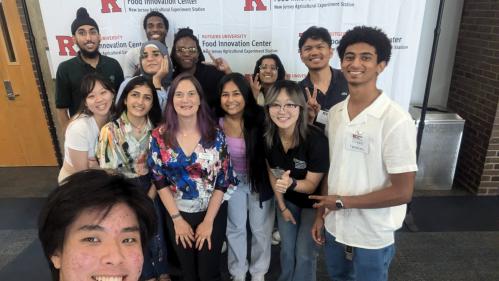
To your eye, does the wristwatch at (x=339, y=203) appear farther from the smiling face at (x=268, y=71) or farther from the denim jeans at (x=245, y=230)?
the smiling face at (x=268, y=71)

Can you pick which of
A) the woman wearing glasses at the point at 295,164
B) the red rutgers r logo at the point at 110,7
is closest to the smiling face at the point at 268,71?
the woman wearing glasses at the point at 295,164

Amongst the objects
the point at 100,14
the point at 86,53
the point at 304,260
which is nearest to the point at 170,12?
the point at 100,14

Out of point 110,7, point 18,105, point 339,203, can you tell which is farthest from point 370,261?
point 18,105

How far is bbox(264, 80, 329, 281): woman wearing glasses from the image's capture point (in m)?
1.90

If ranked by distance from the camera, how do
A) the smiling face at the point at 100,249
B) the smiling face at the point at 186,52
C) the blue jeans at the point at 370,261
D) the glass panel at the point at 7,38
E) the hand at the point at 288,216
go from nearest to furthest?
the smiling face at the point at 100,249, the blue jeans at the point at 370,261, the hand at the point at 288,216, the smiling face at the point at 186,52, the glass panel at the point at 7,38

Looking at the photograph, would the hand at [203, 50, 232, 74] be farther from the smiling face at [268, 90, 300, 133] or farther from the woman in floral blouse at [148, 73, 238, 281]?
the smiling face at [268, 90, 300, 133]

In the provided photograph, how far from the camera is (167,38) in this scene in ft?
10.8

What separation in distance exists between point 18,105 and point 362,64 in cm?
448

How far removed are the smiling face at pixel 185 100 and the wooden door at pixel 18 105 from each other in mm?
3195

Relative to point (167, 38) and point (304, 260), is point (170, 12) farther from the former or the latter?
point (304, 260)

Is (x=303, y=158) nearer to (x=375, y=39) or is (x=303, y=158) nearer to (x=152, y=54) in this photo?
(x=375, y=39)

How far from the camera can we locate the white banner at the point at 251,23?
10.4ft

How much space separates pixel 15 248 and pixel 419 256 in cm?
348

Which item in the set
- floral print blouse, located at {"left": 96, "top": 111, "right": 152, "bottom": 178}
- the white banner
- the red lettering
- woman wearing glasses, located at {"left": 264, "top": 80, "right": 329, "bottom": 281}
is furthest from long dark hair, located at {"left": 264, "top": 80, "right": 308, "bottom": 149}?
the red lettering
